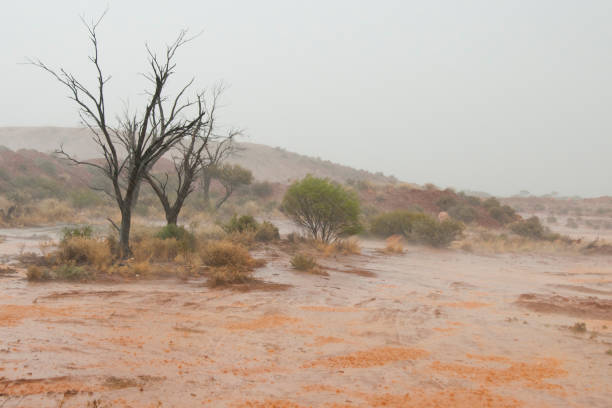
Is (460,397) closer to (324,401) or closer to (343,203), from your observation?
(324,401)

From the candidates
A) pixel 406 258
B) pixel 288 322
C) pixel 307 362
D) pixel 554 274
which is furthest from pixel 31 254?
pixel 554 274

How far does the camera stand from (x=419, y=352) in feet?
16.6

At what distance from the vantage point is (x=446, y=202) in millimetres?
33344

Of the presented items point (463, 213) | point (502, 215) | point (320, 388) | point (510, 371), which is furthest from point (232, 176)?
point (320, 388)

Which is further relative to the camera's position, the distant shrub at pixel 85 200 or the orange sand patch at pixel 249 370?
the distant shrub at pixel 85 200

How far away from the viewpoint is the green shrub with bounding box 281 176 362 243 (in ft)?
51.8

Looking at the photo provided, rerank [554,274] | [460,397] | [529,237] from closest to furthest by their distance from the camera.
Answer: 1. [460,397]
2. [554,274]
3. [529,237]

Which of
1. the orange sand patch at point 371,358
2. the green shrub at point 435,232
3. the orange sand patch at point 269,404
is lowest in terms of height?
the orange sand patch at point 269,404

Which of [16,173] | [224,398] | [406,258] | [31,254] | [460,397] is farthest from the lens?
[16,173]

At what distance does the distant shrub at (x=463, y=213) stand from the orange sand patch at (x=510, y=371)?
1011 inches

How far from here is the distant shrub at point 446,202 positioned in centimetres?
3278

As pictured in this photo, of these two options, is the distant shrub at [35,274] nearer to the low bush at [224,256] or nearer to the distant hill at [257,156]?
the low bush at [224,256]

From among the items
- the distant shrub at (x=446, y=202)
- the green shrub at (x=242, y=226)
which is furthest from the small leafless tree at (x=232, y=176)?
the green shrub at (x=242, y=226)

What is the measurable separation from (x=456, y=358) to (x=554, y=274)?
9.69 m
